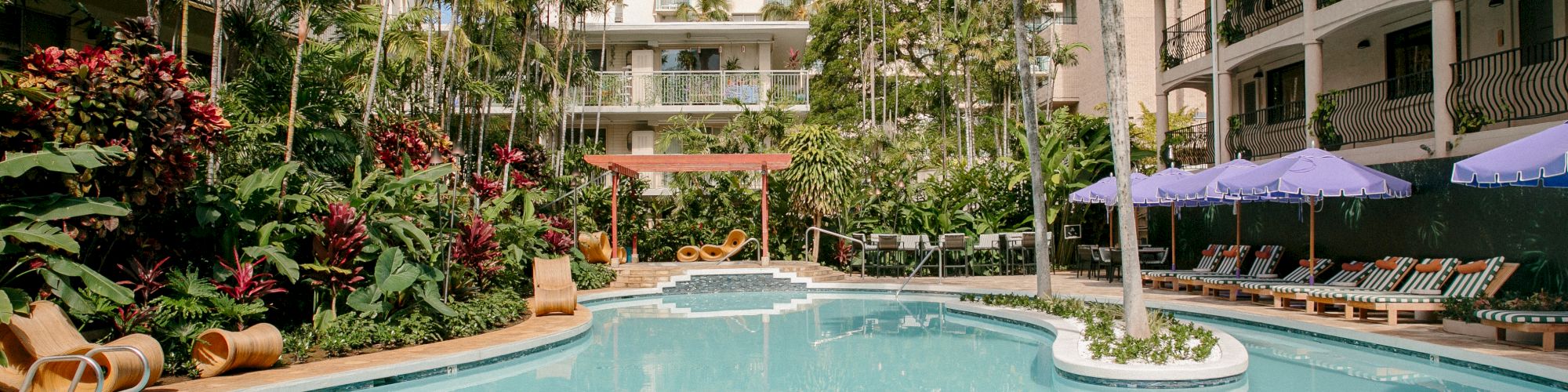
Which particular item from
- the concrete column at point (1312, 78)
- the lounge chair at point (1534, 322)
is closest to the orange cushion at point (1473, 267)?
the lounge chair at point (1534, 322)

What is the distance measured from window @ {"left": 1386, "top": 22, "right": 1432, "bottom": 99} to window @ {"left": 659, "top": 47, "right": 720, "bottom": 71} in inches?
689

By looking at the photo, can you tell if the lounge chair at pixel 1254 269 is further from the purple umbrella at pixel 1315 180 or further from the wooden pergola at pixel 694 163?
the wooden pergola at pixel 694 163

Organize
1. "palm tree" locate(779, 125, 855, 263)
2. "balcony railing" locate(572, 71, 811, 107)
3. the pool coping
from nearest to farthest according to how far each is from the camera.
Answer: the pool coping, "palm tree" locate(779, 125, 855, 263), "balcony railing" locate(572, 71, 811, 107)

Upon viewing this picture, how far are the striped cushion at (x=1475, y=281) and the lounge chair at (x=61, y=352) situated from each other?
1253 centimetres

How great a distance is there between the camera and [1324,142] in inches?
643

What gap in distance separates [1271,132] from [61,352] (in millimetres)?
18075

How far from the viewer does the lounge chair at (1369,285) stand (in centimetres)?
1262

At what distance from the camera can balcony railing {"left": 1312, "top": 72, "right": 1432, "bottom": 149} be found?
15.8 metres

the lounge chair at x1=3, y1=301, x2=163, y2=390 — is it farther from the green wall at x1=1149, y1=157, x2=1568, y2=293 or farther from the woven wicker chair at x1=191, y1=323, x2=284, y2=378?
the green wall at x1=1149, y1=157, x2=1568, y2=293

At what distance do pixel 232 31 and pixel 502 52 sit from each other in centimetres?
859

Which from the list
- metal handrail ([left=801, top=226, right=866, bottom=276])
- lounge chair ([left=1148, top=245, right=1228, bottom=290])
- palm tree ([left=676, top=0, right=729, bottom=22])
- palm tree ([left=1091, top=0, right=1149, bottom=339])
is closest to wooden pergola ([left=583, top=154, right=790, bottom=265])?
metal handrail ([left=801, top=226, right=866, bottom=276])

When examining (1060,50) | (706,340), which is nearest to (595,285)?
(706,340)

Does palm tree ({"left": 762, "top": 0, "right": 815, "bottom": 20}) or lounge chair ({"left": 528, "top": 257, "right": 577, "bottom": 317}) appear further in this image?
palm tree ({"left": 762, "top": 0, "right": 815, "bottom": 20})

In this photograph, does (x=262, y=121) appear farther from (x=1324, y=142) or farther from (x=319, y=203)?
(x=1324, y=142)
